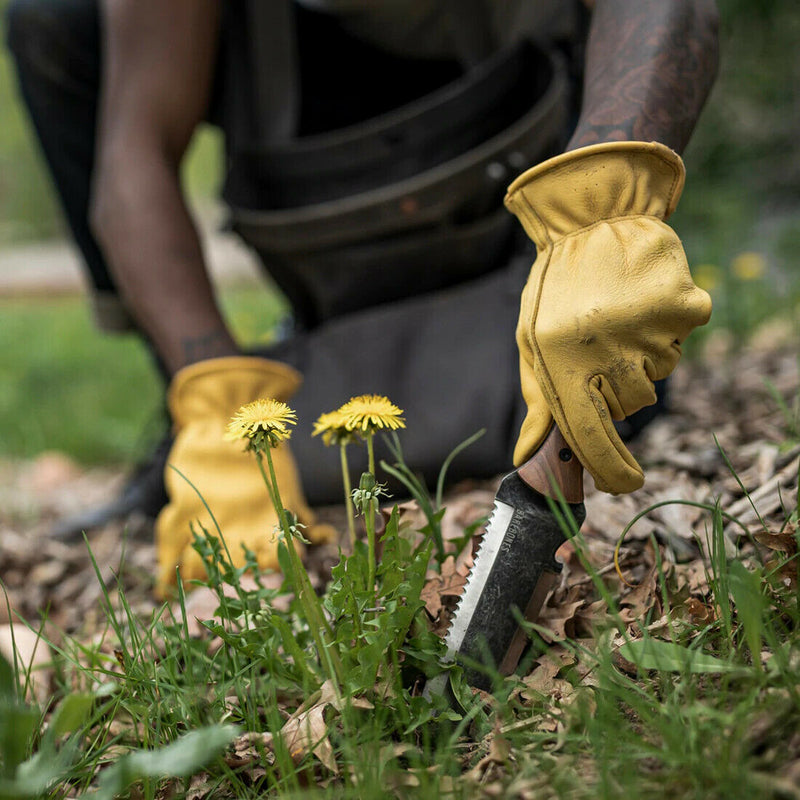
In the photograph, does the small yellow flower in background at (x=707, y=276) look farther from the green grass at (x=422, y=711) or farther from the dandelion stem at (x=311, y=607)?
the dandelion stem at (x=311, y=607)

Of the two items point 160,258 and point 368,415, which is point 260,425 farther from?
point 160,258

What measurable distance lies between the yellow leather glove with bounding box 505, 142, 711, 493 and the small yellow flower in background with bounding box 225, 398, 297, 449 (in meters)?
0.35

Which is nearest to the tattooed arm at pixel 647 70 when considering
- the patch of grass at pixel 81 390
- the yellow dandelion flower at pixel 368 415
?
the yellow dandelion flower at pixel 368 415

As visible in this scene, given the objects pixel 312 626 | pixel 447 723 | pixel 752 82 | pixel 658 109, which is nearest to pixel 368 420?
pixel 312 626

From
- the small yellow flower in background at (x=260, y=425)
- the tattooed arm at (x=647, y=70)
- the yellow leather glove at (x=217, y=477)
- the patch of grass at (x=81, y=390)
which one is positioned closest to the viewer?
the small yellow flower in background at (x=260, y=425)

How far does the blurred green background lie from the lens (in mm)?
3174

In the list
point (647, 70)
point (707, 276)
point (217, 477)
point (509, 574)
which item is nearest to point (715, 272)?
point (707, 276)

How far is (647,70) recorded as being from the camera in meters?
1.24

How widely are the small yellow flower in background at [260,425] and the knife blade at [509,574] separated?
0.30 m

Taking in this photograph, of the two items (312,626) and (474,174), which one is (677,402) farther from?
(312,626)

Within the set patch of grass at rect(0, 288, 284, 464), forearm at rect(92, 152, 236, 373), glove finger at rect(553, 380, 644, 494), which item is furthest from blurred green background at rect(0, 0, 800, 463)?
glove finger at rect(553, 380, 644, 494)

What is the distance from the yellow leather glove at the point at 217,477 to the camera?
1547 millimetres

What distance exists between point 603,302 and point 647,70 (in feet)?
1.50

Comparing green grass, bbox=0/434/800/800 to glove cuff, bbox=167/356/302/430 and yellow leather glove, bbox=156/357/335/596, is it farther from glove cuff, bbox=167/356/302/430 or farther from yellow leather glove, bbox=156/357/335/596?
glove cuff, bbox=167/356/302/430
